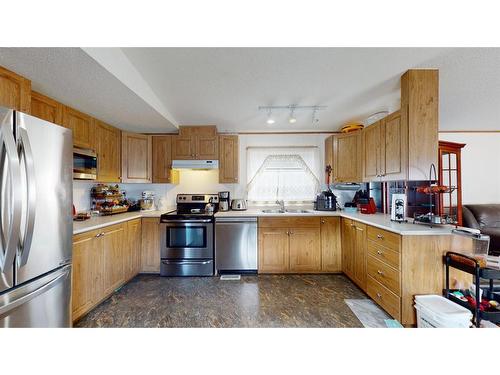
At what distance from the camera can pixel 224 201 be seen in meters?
3.31

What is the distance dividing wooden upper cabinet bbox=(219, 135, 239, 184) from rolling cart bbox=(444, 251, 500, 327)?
2.61m

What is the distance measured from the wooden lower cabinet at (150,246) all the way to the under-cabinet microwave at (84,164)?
93cm

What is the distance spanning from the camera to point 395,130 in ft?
6.70

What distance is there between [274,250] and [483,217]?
138 inches

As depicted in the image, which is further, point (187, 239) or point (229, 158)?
point (229, 158)

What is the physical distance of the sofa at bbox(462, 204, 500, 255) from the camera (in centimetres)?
314

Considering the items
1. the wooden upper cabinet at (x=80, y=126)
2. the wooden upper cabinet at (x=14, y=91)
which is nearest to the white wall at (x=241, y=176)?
the wooden upper cabinet at (x=80, y=126)

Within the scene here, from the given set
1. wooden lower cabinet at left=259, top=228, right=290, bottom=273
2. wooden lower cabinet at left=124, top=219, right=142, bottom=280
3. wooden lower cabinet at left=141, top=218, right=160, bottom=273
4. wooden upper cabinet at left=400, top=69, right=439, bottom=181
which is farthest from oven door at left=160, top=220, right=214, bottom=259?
wooden upper cabinet at left=400, top=69, right=439, bottom=181

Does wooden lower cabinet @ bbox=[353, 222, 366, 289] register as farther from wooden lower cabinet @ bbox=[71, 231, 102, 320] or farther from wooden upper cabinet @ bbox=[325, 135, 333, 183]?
wooden lower cabinet @ bbox=[71, 231, 102, 320]

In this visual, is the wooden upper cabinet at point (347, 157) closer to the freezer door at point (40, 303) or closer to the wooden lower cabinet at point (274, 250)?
the wooden lower cabinet at point (274, 250)

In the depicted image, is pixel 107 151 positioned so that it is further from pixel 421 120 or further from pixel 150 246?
pixel 421 120

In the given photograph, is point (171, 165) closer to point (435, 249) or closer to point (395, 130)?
point (395, 130)

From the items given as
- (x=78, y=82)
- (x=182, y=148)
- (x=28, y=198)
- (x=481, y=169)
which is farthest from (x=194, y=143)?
(x=481, y=169)
